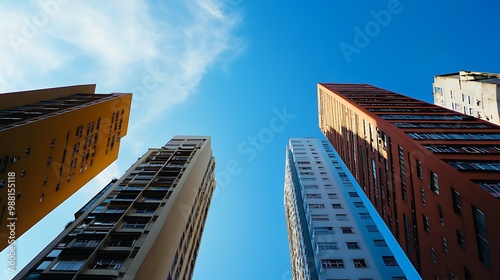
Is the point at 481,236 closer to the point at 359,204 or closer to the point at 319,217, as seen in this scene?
the point at 319,217

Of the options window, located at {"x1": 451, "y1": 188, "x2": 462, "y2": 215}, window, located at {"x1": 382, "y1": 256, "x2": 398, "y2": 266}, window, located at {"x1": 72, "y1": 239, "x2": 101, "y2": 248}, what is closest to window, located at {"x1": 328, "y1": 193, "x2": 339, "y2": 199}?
window, located at {"x1": 382, "y1": 256, "x2": 398, "y2": 266}

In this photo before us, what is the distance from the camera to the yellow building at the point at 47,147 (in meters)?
31.7

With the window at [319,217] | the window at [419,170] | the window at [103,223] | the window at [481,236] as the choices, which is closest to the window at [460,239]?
the window at [481,236]

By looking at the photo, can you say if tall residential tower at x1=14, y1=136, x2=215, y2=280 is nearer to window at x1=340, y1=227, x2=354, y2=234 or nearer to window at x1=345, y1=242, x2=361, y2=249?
window at x1=345, y1=242, x2=361, y2=249

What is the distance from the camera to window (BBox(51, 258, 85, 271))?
27.1 m

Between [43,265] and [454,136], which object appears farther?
[454,136]


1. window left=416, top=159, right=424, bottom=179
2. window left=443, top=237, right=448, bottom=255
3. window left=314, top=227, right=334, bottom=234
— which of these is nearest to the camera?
window left=443, top=237, right=448, bottom=255

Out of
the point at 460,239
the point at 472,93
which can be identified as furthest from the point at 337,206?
the point at 460,239

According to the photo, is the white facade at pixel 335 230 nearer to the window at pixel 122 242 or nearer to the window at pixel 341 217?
the window at pixel 341 217

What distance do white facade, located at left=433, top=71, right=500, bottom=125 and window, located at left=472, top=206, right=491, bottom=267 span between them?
3805 centimetres

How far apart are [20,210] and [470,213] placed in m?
42.6

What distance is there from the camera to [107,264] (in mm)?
28125

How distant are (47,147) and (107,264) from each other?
1764 centimetres

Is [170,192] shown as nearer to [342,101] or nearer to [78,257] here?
[78,257]
